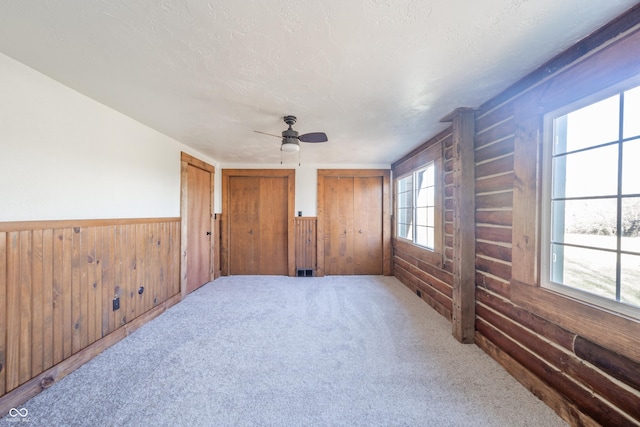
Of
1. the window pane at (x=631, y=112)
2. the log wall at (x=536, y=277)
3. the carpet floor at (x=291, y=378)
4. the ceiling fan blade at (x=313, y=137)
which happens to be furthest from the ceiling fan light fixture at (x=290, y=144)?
the window pane at (x=631, y=112)

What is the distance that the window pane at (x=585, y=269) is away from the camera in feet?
4.36

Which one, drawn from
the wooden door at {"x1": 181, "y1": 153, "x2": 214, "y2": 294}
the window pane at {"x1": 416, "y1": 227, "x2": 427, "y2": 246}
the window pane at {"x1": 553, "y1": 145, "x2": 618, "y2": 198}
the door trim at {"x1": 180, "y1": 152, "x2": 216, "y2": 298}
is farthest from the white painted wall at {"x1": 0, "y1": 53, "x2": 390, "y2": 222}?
the window pane at {"x1": 416, "y1": 227, "x2": 427, "y2": 246}

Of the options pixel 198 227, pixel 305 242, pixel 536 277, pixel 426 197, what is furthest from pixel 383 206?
pixel 198 227

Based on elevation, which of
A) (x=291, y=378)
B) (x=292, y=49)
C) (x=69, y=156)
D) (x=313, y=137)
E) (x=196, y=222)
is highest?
(x=292, y=49)

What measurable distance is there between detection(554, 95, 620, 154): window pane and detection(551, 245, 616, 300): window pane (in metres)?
0.67

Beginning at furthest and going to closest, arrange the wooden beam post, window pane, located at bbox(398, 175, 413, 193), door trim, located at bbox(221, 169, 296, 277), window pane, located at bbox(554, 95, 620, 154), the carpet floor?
door trim, located at bbox(221, 169, 296, 277) < window pane, located at bbox(398, 175, 413, 193) < the wooden beam post < the carpet floor < window pane, located at bbox(554, 95, 620, 154)

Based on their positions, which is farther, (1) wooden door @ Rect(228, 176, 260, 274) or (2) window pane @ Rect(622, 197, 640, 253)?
(1) wooden door @ Rect(228, 176, 260, 274)

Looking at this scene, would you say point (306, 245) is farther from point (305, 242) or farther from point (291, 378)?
point (291, 378)

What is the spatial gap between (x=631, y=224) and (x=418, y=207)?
8.78 ft

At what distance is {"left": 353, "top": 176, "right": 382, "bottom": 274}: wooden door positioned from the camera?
489cm

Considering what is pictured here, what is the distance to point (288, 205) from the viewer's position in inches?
191

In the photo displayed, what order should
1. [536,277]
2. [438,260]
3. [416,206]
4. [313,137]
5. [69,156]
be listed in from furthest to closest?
[416,206]
[438,260]
[313,137]
[69,156]
[536,277]

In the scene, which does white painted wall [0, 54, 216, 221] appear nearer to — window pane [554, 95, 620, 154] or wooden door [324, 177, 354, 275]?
wooden door [324, 177, 354, 275]

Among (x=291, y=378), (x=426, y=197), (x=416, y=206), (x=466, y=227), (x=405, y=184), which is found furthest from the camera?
(x=405, y=184)
